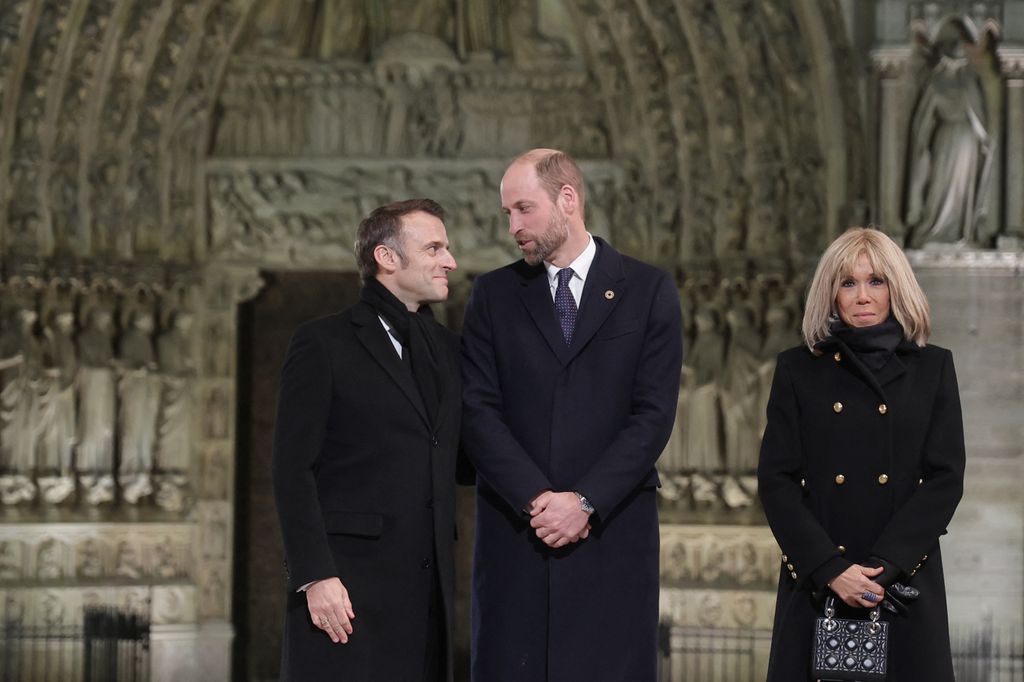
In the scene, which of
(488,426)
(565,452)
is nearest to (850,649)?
(565,452)

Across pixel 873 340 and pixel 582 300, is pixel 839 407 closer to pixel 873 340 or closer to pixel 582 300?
pixel 873 340

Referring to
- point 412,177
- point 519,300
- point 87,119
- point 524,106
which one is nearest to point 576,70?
point 524,106

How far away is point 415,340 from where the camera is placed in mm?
4070

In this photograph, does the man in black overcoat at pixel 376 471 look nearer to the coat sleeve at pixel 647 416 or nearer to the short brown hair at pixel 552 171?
the short brown hair at pixel 552 171

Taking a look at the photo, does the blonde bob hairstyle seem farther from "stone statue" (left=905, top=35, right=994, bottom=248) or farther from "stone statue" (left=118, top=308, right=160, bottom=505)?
"stone statue" (left=118, top=308, right=160, bottom=505)

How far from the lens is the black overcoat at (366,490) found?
3.89 metres

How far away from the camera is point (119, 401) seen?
1049 centimetres

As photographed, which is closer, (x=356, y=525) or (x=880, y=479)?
(x=880, y=479)

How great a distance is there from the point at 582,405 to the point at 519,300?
33 centimetres

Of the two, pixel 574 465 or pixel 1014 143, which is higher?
pixel 1014 143

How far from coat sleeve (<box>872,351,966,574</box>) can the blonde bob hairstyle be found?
0.46 feet

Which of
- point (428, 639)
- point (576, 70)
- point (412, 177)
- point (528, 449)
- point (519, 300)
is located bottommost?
point (428, 639)

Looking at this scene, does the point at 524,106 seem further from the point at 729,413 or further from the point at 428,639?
the point at 428,639

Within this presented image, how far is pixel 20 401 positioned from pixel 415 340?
6823mm
